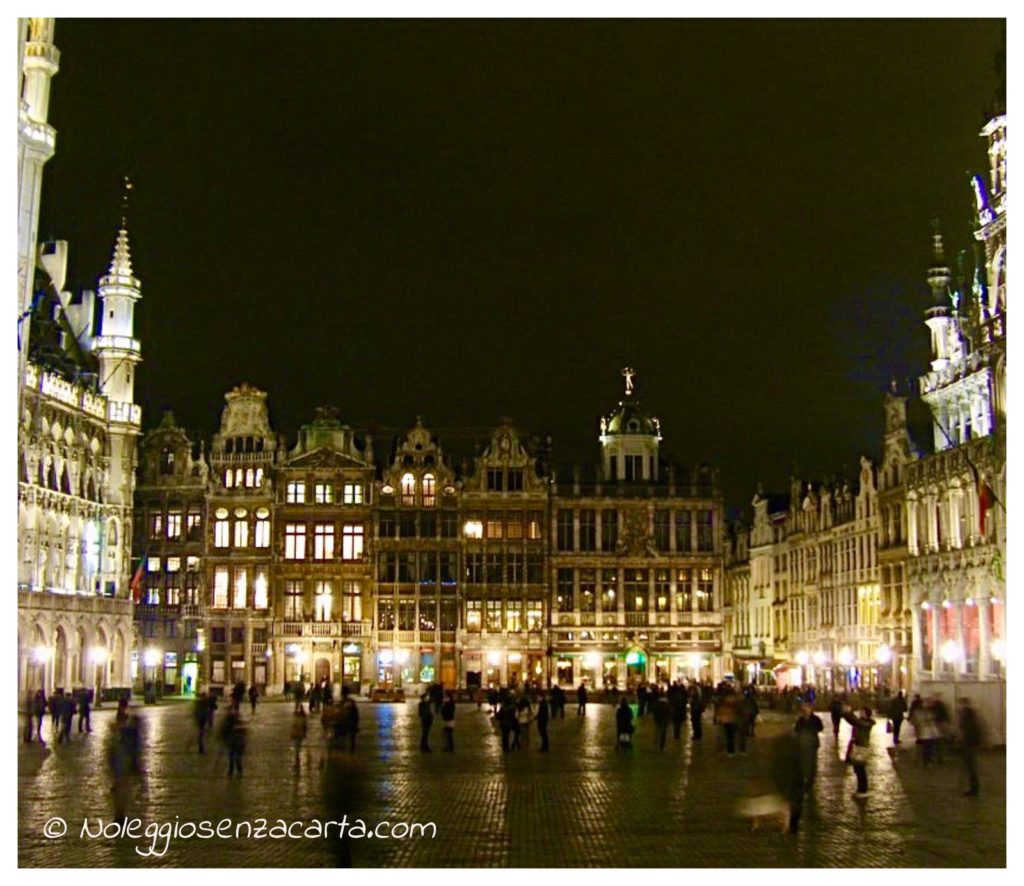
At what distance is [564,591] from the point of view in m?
80.2

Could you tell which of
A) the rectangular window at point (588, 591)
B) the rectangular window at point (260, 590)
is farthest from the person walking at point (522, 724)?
the rectangular window at point (588, 591)

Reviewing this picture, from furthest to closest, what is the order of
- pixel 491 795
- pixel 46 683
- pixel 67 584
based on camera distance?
pixel 67 584 < pixel 46 683 < pixel 491 795

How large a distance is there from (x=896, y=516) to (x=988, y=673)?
43.1 feet

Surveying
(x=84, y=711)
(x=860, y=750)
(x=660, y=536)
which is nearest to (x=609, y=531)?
(x=660, y=536)

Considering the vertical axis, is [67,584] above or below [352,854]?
above

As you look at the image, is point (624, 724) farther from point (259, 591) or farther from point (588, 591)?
point (588, 591)

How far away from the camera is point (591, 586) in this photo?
80.4 meters

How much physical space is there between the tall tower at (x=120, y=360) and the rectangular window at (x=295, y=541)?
1249cm

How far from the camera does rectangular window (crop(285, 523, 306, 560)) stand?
78.4 m

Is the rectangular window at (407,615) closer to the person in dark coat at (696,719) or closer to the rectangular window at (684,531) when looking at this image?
the rectangular window at (684,531)

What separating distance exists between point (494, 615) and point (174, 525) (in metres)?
17.1
